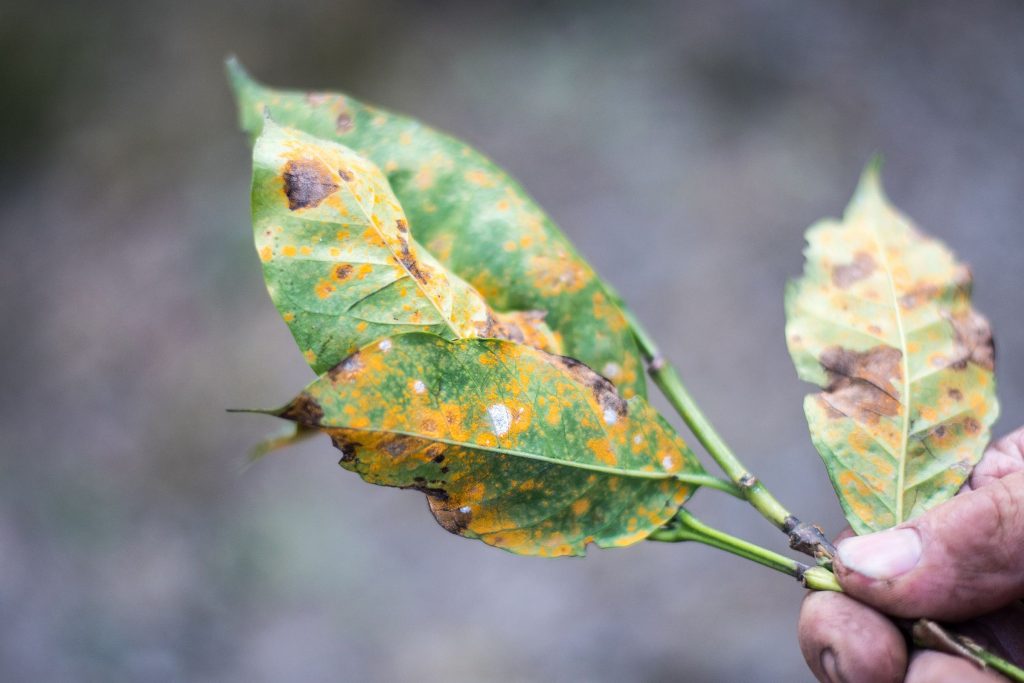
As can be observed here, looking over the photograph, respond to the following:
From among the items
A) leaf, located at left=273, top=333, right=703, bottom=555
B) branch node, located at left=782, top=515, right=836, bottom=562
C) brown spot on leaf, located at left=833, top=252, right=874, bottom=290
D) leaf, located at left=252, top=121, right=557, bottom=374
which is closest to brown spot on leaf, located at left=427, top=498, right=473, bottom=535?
leaf, located at left=273, top=333, right=703, bottom=555

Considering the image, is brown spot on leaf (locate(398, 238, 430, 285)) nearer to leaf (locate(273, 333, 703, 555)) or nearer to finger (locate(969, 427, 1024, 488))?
leaf (locate(273, 333, 703, 555))

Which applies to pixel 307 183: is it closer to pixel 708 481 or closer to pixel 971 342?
pixel 708 481

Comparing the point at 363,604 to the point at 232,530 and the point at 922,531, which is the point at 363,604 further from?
the point at 922,531

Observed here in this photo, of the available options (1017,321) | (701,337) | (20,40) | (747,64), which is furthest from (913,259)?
(20,40)

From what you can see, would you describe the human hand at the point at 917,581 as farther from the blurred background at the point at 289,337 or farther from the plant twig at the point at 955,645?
the blurred background at the point at 289,337

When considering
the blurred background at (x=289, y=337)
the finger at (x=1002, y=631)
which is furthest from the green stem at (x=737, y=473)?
the blurred background at (x=289, y=337)

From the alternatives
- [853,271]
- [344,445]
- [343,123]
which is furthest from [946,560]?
[343,123]
